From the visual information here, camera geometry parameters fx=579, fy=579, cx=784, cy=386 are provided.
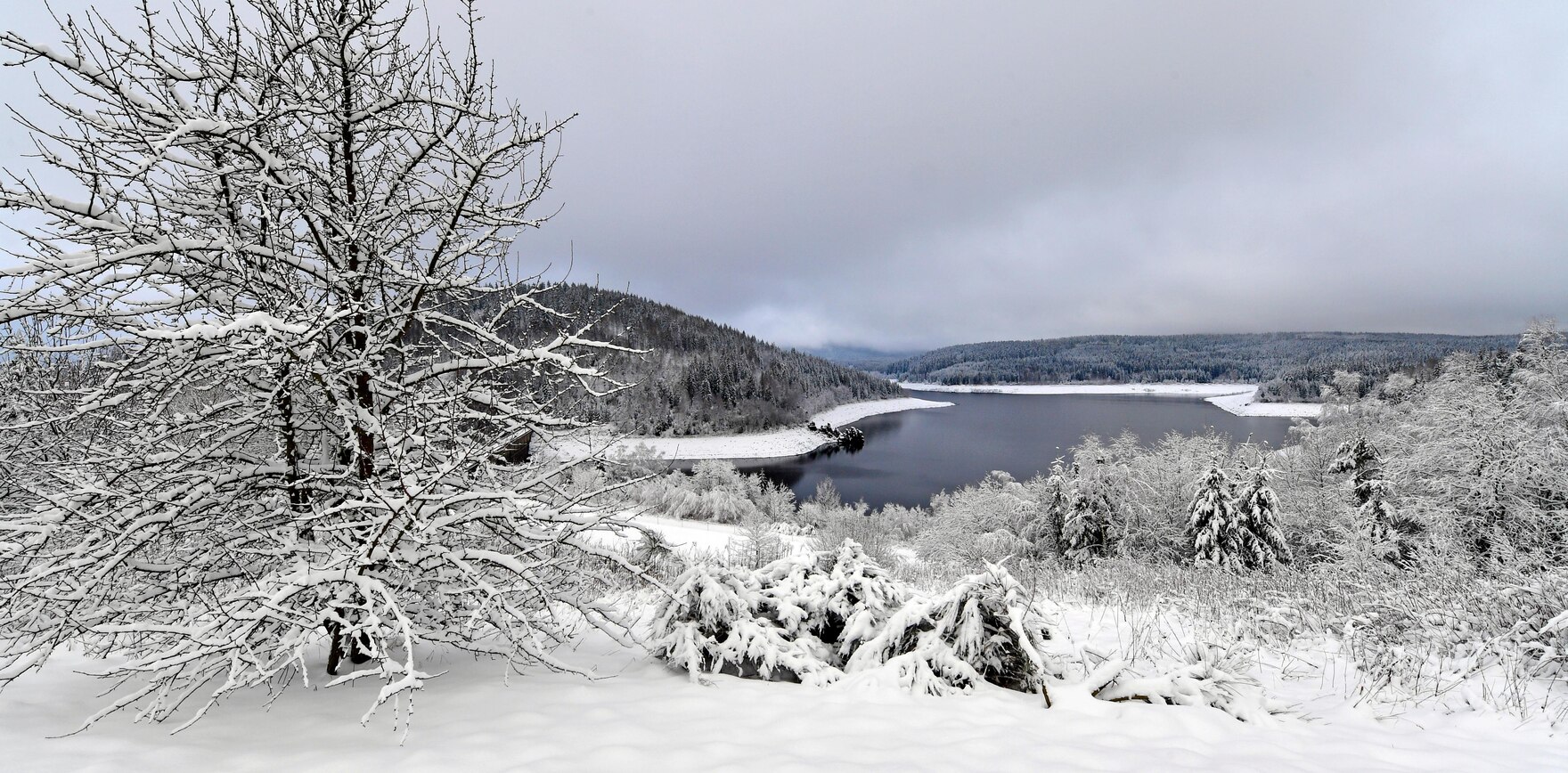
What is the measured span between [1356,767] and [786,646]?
11.2 feet

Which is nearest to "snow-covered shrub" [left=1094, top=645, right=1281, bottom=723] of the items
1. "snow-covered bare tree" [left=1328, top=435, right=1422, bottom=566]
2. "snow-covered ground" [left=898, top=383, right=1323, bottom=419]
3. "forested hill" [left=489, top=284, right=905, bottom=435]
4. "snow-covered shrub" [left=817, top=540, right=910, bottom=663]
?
"snow-covered shrub" [left=817, top=540, right=910, bottom=663]

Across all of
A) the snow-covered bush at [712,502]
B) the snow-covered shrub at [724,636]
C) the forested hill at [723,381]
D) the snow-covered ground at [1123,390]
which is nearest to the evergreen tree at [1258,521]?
the snow-covered bush at [712,502]

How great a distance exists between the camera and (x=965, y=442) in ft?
236

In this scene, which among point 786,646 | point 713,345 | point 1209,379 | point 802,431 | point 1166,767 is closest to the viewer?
point 1166,767

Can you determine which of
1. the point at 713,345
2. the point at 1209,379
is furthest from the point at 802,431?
the point at 1209,379

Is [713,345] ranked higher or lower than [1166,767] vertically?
higher

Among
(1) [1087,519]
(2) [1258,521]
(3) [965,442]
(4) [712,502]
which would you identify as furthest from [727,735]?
(3) [965,442]

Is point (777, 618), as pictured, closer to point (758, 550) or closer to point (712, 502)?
point (758, 550)

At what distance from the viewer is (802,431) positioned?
80812mm

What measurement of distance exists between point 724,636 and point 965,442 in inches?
2804

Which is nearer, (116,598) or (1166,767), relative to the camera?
(1166,767)

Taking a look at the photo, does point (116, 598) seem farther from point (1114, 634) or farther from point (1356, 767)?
point (1114, 634)

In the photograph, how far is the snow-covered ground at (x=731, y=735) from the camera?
304cm

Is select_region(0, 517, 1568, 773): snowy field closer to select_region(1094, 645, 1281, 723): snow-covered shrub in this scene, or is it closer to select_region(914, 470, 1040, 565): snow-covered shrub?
select_region(1094, 645, 1281, 723): snow-covered shrub
